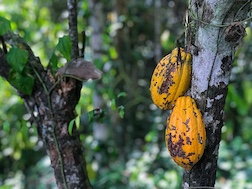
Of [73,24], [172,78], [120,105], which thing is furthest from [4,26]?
[120,105]

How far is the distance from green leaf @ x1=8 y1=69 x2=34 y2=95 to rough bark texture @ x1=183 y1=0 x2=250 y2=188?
0.47 metres

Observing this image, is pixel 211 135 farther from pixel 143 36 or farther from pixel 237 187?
pixel 143 36

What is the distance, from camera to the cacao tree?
1035mm

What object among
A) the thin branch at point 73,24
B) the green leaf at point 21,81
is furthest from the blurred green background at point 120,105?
the green leaf at point 21,81

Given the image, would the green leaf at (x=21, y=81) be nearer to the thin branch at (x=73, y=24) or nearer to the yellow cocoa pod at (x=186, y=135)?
the thin branch at (x=73, y=24)

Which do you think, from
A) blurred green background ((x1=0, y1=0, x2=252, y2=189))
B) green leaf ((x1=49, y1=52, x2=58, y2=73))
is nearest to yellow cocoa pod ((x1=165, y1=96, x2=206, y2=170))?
green leaf ((x1=49, y1=52, x2=58, y2=73))

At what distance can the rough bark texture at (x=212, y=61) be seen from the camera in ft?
2.51

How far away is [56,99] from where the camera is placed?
41.5 inches

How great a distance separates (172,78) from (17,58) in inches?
17.3

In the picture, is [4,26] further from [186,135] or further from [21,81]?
[186,135]

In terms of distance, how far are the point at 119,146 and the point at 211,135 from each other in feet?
7.27

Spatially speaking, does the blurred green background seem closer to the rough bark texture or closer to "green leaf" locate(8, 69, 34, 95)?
"green leaf" locate(8, 69, 34, 95)

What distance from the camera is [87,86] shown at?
2.47 m

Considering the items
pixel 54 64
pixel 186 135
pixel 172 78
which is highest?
pixel 54 64
